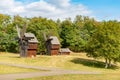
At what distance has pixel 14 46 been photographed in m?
126

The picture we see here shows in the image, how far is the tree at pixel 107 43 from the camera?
7431 centimetres

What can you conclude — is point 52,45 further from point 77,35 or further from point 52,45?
point 77,35

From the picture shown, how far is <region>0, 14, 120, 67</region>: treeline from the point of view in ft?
247

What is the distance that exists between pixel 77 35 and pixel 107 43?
66179mm

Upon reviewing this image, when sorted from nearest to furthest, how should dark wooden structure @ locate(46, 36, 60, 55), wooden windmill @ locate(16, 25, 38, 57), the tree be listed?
the tree < wooden windmill @ locate(16, 25, 38, 57) < dark wooden structure @ locate(46, 36, 60, 55)

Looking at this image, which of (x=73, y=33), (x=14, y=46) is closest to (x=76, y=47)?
(x=73, y=33)

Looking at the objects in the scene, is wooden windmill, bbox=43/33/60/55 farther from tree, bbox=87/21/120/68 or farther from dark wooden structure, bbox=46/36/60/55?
tree, bbox=87/21/120/68

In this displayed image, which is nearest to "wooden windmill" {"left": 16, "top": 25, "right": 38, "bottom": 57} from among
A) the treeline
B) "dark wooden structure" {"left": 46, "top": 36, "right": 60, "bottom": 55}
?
"dark wooden structure" {"left": 46, "top": 36, "right": 60, "bottom": 55}

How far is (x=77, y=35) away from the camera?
141125 mm

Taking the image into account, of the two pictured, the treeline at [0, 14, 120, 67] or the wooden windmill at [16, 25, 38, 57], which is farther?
the wooden windmill at [16, 25, 38, 57]

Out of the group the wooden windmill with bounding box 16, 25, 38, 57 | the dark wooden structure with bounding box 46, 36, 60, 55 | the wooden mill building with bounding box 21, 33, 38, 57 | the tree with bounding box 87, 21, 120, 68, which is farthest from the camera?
the dark wooden structure with bounding box 46, 36, 60, 55

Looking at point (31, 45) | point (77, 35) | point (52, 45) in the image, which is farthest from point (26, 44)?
point (77, 35)

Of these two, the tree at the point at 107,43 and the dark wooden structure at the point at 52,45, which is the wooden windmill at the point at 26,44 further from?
the tree at the point at 107,43

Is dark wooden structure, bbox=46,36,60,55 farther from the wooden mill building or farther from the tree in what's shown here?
the tree
